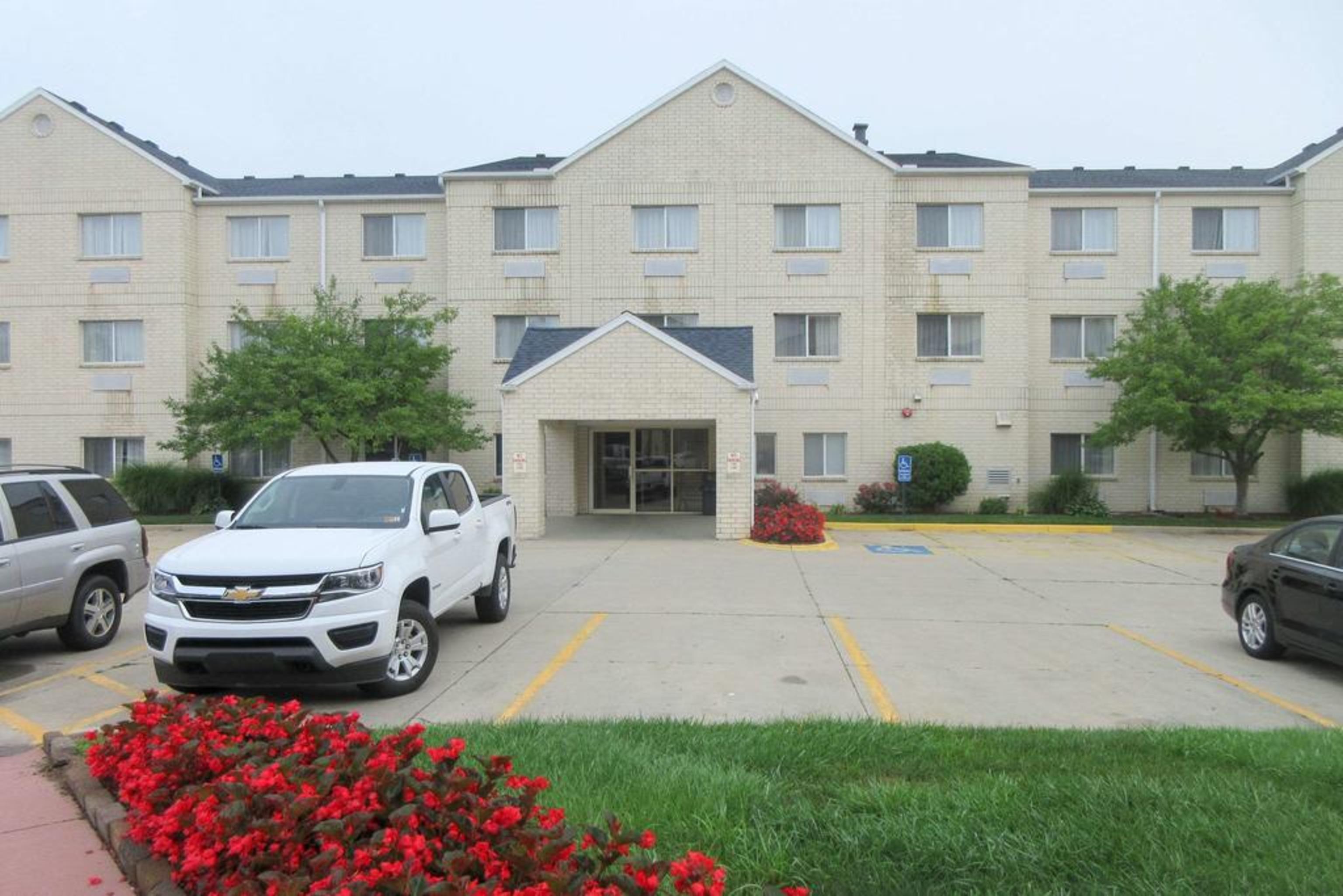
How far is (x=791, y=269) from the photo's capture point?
2317cm

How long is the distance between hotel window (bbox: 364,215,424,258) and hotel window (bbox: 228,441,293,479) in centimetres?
644

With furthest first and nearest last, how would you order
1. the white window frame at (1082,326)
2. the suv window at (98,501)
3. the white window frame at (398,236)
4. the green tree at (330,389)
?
the white window frame at (398,236), the white window frame at (1082,326), the green tree at (330,389), the suv window at (98,501)

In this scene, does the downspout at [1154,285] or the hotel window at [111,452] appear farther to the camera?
the hotel window at [111,452]

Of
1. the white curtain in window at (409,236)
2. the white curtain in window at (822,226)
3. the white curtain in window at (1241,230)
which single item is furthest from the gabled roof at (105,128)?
the white curtain in window at (1241,230)

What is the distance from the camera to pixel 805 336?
76.6 ft

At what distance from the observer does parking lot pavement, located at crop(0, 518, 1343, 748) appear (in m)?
6.25

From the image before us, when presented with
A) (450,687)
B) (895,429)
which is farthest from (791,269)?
(450,687)

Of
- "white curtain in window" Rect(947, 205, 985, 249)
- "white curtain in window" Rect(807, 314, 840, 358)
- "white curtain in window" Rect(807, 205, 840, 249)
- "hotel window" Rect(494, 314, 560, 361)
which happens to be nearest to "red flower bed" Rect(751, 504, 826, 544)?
"white curtain in window" Rect(807, 314, 840, 358)

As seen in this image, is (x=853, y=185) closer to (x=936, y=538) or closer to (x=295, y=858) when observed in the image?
(x=936, y=538)

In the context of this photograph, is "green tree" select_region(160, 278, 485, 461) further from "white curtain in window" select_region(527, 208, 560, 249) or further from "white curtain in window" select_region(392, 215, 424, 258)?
"white curtain in window" select_region(527, 208, 560, 249)

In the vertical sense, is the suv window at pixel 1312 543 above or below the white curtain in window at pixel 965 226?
below

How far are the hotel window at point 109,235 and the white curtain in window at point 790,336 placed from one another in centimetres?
1854

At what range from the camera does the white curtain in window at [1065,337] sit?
2362 centimetres

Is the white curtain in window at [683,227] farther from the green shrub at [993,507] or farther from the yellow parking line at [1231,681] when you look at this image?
the yellow parking line at [1231,681]
